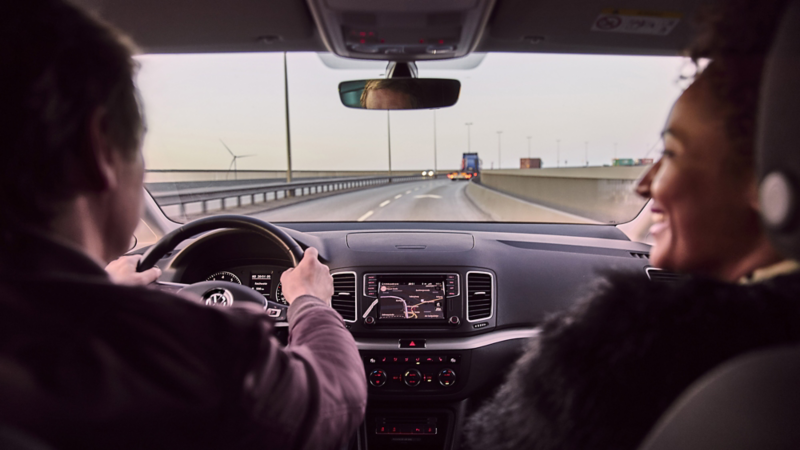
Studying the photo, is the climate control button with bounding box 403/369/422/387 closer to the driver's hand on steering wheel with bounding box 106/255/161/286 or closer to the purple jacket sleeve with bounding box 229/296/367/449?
the driver's hand on steering wheel with bounding box 106/255/161/286

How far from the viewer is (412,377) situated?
3.78m

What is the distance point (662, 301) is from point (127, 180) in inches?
48.6

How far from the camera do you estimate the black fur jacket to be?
1.00m

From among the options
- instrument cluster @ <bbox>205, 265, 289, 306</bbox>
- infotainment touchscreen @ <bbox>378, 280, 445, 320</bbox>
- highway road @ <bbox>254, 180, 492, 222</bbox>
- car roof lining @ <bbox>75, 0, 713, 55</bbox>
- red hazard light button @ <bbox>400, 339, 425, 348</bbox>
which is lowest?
red hazard light button @ <bbox>400, 339, 425, 348</bbox>

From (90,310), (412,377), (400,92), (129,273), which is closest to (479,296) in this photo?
(412,377)

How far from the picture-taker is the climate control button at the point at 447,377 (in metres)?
3.78

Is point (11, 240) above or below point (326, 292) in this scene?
above

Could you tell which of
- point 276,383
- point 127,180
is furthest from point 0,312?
point 276,383

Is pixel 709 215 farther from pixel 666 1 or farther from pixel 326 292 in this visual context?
pixel 666 1

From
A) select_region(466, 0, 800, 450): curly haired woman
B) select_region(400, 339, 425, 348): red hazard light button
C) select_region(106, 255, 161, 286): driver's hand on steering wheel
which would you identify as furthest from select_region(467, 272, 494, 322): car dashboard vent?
select_region(466, 0, 800, 450): curly haired woman

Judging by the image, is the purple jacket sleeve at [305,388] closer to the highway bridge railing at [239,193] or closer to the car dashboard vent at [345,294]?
the car dashboard vent at [345,294]

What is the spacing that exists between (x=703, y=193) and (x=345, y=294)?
9.71ft

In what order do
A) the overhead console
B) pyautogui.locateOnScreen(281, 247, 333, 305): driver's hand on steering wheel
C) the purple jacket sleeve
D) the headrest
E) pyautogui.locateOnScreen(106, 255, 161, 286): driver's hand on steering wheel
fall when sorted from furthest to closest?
the overhead console
pyautogui.locateOnScreen(106, 255, 161, 286): driver's hand on steering wheel
pyautogui.locateOnScreen(281, 247, 333, 305): driver's hand on steering wheel
the purple jacket sleeve
the headrest

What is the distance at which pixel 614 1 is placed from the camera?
330cm
